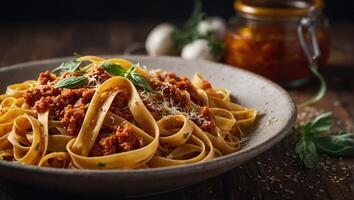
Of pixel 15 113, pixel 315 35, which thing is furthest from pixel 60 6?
pixel 15 113

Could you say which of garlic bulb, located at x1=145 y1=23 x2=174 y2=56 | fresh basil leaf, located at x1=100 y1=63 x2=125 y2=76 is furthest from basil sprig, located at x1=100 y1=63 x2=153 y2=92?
garlic bulb, located at x1=145 y1=23 x2=174 y2=56

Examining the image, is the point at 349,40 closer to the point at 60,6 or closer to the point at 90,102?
the point at 60,6

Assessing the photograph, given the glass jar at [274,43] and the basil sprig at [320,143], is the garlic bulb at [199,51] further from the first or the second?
the basil sprig at [320,143]

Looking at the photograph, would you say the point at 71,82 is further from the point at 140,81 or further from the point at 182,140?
the point at 182,140

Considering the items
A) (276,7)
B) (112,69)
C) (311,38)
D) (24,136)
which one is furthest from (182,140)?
(276,7)

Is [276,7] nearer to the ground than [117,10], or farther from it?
farther from it

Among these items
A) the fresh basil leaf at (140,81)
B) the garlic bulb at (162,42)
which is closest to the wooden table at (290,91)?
the garlic bulb at (162,42)

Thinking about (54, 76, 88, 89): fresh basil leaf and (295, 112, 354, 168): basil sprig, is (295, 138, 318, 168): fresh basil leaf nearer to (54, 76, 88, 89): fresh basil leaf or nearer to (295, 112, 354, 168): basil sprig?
(295, 112, 354, 168): basil sprig
